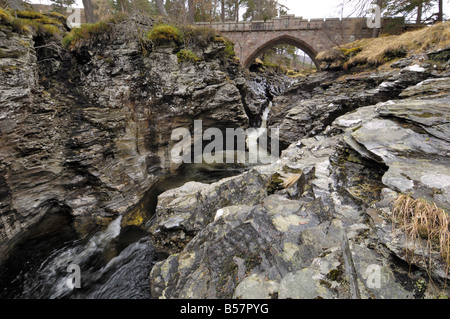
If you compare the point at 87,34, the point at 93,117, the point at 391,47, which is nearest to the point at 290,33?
the point at 391,47

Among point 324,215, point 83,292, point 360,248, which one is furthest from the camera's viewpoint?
point 83,292

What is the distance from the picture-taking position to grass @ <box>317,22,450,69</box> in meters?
8.77

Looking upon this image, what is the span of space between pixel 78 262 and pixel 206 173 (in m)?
6.50

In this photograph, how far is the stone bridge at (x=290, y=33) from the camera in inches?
662

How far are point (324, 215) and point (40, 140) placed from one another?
8.78 m

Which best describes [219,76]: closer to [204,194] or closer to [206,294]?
[204,194]

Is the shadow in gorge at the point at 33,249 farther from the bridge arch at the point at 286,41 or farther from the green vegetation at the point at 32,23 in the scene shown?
the bridge arch at the point at 286,41

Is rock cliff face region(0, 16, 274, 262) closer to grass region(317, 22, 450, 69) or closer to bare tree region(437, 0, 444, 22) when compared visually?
grass region(317, 22, 450, 69)

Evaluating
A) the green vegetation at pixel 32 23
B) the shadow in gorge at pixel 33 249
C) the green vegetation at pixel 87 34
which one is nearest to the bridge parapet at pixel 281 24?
the green vegetation at pixel 87 34

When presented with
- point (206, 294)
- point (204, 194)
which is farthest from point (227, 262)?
point (204, 194)

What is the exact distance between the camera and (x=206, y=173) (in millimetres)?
10828

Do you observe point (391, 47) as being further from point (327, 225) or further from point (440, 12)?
point (327, 225)

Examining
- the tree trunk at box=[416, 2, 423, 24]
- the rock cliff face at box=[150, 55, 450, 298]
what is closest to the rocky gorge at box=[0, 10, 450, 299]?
the rock cliff face at box=[150, 55, 450, 298]
